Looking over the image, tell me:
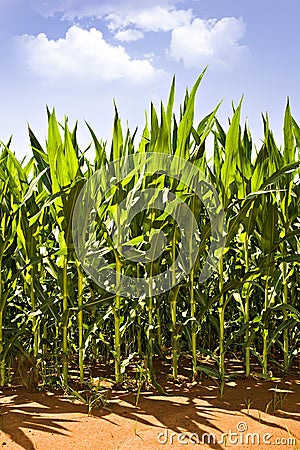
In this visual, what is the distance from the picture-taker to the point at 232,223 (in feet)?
9.27

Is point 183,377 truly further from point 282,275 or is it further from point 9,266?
point 9,266

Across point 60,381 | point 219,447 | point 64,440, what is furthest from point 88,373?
point 219,447

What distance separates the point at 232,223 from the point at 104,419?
125 centimetres

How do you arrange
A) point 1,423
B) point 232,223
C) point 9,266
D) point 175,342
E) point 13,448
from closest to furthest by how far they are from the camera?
point 13,448, point 1,423, point 232,223, point 175,342, point 9,266

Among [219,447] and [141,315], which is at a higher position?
[141,315]

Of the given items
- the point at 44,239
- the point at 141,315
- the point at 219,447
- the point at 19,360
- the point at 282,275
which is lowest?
the point at 219,447

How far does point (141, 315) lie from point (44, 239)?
2.60ft

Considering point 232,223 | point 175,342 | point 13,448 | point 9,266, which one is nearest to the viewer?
point 13,448

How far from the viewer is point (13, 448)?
221cm

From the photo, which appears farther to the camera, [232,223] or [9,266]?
[9,266]

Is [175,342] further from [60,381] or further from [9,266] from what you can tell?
[9,266]

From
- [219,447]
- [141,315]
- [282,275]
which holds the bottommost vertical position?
[219,447]

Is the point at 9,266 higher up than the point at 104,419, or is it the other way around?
the point at 9,266

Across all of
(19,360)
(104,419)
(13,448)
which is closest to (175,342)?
(104,419)
